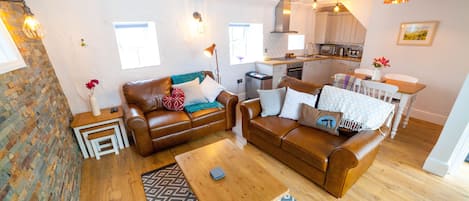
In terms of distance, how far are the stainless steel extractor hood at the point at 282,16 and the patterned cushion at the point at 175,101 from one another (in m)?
2.80

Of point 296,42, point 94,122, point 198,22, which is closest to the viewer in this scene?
point 94,122

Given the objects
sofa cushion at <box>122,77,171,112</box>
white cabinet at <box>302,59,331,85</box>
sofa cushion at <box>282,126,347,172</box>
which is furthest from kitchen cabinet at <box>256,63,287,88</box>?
sofa cushion at <box>122,77,171,112</box>

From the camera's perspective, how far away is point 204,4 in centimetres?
341

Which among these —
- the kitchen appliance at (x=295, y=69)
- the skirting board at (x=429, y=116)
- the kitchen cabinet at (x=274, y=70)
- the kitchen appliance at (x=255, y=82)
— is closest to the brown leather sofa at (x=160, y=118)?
the kitchen appliance at (x=255, y=82)

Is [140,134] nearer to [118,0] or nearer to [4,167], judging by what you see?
[4,167]

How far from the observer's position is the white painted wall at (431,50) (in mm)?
2775

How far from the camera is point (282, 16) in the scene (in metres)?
4.27

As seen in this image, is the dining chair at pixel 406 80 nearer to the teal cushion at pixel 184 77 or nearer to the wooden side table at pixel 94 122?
the teal cushion at pixel 184 77

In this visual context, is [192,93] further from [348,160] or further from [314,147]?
[348,160]

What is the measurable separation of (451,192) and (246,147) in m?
2.09

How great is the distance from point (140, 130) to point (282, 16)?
370cm

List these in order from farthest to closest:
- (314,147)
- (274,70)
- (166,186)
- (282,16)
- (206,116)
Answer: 1. (282,16)
2. (274,70)
3. (206,116)
4. (166,186)
5. (314,147)

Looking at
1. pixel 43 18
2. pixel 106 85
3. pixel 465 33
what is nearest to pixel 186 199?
pixel 106 85

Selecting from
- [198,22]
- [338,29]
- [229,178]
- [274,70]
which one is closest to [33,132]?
[229,178]
